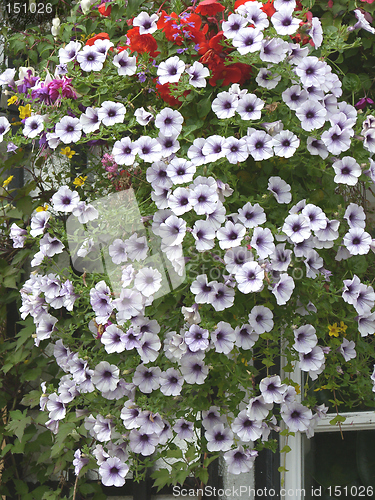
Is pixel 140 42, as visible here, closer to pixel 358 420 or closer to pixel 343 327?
pixel 343 327

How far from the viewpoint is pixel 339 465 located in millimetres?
1537

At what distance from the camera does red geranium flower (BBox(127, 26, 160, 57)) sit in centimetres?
124

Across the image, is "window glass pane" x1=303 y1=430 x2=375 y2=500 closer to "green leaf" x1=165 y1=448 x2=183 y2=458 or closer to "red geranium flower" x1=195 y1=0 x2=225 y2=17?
"green leaf" x1=165 y1=448 x2=183 y2=458

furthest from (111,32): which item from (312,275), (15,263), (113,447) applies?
(113,447)

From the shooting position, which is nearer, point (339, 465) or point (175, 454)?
point (175, 454)

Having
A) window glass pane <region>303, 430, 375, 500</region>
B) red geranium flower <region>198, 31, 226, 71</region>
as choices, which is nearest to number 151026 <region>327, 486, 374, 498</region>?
window glass pane <region>303, 430, 375, 500</region>

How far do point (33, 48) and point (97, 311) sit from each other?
3.65ft

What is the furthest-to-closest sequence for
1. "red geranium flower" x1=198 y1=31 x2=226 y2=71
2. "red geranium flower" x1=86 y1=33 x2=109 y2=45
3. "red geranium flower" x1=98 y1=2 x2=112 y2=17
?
"red geranium flower" x1=98 y1=2 x2=112 y2=17 → "red geranium flower" x1=86 y1=33 x2=109 y2=45 → "red geranium flower" x1=198 y1=31 x2=226 y2=71

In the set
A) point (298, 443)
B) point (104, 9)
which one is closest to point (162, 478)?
point (298, 443)

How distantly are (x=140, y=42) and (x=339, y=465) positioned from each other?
146 cm

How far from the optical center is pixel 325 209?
1.23m

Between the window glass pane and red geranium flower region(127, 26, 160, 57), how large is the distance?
4.32 ft

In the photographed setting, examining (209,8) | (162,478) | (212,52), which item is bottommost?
(162,478)

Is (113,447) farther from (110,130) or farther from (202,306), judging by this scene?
(110,130)
